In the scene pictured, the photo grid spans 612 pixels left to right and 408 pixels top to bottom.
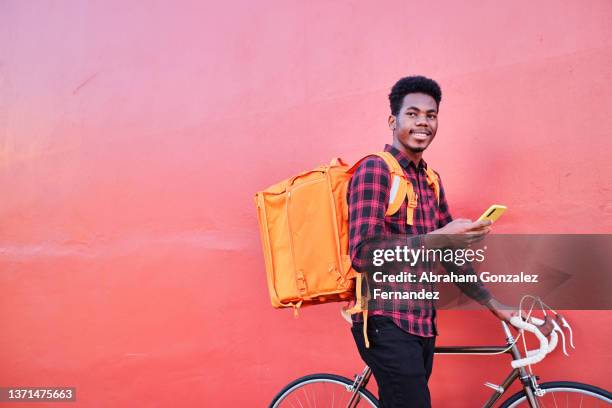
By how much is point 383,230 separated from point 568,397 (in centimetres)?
104

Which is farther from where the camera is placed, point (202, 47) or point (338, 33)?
point (202, 47)

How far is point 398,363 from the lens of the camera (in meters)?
1.82

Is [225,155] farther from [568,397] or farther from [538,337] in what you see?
[568,397]

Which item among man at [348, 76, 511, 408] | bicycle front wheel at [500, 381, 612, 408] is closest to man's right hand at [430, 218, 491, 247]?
man at [348, 76, 511, 408]

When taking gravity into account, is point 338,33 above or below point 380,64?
above

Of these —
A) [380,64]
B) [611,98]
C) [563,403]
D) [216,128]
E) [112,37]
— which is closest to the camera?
[563,403]

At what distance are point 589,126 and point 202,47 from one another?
6.93 ft

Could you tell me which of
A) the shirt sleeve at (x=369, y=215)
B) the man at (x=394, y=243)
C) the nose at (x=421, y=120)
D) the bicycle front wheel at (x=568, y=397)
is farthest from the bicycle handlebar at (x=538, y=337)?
the nose at (x=421, y=120)

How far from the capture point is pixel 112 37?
11.1 ft

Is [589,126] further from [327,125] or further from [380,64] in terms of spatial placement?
[327,125]

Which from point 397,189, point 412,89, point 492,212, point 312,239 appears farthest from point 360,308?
point 412,89

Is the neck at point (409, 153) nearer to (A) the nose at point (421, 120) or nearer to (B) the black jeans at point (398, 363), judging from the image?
(A) the nose at point (421, 120)

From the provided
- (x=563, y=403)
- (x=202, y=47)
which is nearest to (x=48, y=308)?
(x=202, y=47)

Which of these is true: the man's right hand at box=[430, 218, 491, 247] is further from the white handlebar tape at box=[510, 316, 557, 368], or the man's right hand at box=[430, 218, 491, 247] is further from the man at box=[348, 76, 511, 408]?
the white handlebar tape at box=[510, 316, 557, 368]
